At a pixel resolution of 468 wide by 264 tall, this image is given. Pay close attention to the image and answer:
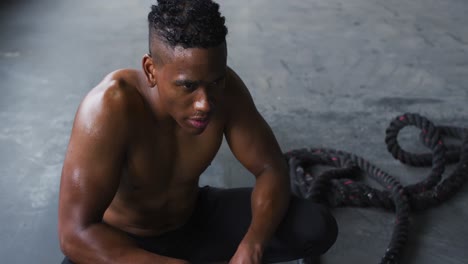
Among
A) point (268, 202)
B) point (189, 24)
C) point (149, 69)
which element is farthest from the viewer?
point (268, 202)

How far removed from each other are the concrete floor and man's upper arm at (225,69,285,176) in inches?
23.9

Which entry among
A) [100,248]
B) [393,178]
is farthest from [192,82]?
[393,178]

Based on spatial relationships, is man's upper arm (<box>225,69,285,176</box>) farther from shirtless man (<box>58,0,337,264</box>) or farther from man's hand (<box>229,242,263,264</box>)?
man's hand (<box>229,242,263,264</box>)

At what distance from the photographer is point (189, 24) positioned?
1250mm

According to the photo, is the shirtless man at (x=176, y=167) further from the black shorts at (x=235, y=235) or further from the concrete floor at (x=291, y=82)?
the concrete floor at (x=291, y=82)

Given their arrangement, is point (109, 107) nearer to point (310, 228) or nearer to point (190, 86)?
point (190, 86)

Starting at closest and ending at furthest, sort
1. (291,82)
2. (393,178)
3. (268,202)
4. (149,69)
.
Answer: (149,69) < (268,202) < (393,178) < (291,82)

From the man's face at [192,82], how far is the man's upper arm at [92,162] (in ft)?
0.42

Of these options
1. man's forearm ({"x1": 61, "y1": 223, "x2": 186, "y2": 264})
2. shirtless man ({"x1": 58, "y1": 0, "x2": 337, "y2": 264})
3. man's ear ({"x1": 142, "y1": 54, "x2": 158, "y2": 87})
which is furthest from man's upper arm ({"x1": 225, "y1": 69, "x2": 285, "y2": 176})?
man's forearm ({"x1": 61, "y1": 223, "x2": 186, "y2": 264})

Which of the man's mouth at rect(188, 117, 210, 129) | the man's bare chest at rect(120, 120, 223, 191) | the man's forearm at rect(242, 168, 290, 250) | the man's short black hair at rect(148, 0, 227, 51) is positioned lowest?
the man's forearm at rect(242, 168, 290, 250)

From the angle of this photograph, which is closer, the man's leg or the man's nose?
the man's nose

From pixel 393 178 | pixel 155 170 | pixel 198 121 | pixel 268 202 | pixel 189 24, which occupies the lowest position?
pixel 393 178

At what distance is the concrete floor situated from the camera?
223cm

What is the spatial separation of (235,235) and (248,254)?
0.58 feet
